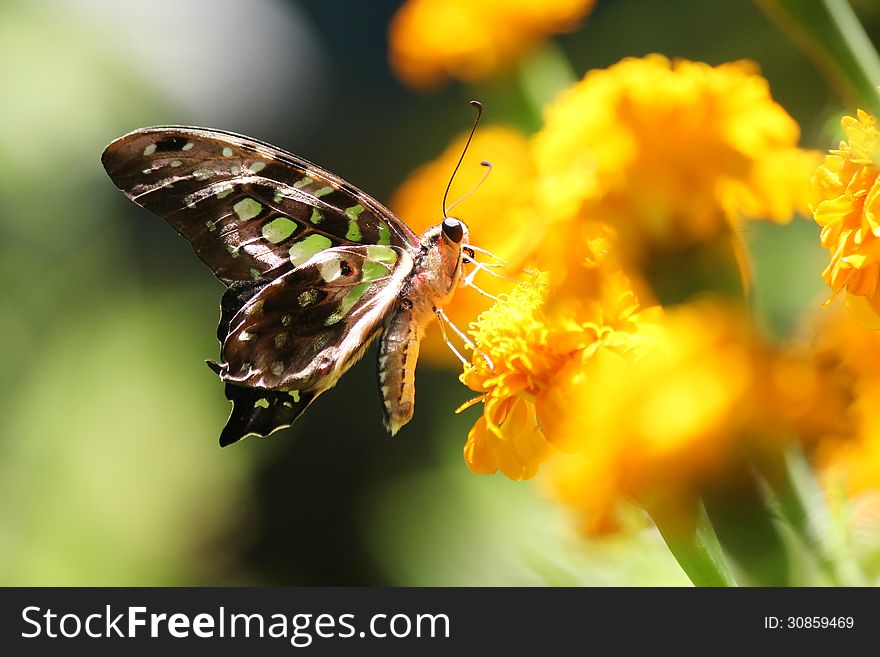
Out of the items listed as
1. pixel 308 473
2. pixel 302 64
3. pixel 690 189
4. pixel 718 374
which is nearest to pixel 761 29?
pixel 690 189

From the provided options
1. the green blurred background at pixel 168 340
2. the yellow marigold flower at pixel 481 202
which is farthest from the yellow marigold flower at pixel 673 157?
the green blurred background at pixel 168 340

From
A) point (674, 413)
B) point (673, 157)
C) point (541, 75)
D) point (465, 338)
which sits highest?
point (541, 75)

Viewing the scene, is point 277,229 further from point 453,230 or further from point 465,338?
point 465,338

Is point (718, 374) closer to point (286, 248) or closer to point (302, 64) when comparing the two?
point (286, 248)

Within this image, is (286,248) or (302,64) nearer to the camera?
(286,248)

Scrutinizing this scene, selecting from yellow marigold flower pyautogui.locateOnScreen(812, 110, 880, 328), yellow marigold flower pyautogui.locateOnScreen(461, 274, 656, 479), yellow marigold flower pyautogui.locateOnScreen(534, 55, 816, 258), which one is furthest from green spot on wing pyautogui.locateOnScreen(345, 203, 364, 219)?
yellow marigold flower pyautogui.locateOnScreen(812, 110, 880, 328)

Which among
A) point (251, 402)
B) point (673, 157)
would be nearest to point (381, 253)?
point (251, 402)

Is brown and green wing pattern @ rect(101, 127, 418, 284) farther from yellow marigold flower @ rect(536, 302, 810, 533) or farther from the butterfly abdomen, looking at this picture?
yellow marigold flower @ rect(536, 302, 810, 533)
